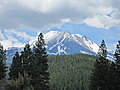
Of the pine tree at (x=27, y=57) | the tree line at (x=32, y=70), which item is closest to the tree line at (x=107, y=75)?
the tree line at (x=32, y=70)

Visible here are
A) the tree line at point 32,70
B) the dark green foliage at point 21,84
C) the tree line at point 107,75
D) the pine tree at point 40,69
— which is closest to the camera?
the dark green foliage at point 21,84

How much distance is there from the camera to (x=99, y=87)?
5281cm

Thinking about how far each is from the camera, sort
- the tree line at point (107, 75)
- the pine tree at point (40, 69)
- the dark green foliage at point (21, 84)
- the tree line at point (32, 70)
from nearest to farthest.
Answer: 1. the dark green foliage at point (21, 84)
2. the tree line at point (32, 70)
3. the pine tree at point (40, 69)
4. the tree line at point (107, 75)

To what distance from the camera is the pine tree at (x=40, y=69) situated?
49500 millimetres

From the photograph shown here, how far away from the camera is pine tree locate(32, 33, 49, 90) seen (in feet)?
162

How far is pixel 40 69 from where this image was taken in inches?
1955

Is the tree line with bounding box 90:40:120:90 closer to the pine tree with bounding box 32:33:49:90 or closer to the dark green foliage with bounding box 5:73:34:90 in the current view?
the pine tree with bounding box 32:33:49:90

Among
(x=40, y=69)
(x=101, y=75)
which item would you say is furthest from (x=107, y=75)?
(x=40, y=69)

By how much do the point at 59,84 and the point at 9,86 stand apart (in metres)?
142

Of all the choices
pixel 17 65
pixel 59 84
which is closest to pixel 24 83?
pixel 17 65

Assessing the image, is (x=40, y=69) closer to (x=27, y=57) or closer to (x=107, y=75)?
(x=27, y=57)

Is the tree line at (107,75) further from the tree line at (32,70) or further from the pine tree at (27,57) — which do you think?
the pine tree at (27,57)

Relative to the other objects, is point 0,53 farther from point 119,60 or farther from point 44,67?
point 119,60

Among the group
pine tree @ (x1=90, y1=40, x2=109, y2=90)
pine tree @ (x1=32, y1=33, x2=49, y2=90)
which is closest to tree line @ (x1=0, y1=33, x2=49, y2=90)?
pine tree @ (x1=32, y1=33, x2=49, y2=90)
